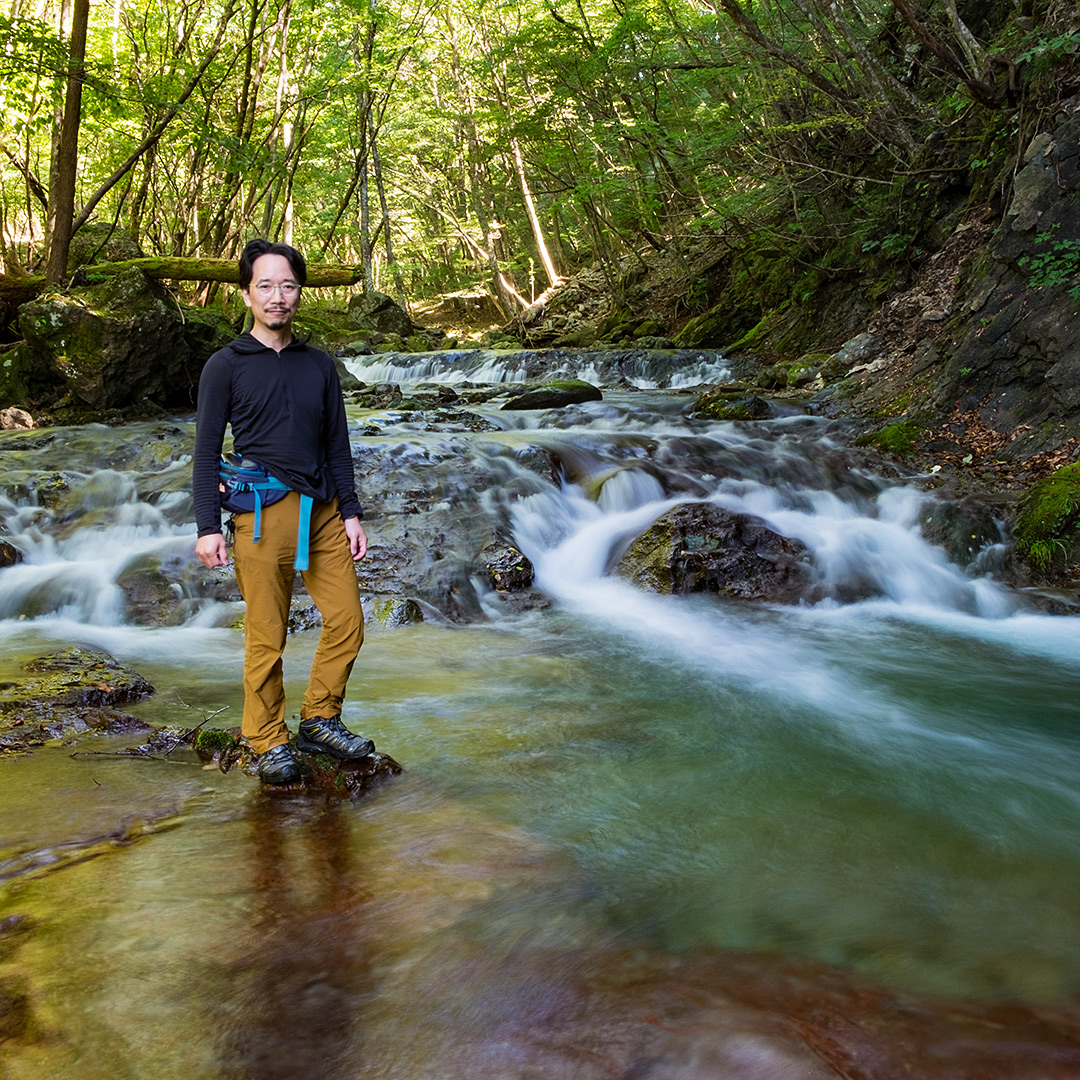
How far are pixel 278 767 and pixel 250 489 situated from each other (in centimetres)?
118

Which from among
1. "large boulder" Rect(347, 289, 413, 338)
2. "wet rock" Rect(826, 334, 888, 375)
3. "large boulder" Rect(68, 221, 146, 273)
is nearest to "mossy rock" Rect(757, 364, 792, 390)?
"wet rock" Rect(826, 334, 888, 375)

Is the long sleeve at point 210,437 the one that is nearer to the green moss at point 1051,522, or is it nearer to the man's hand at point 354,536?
the man's hand at point 354,536

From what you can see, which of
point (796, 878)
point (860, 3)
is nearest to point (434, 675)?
point (796, 878)

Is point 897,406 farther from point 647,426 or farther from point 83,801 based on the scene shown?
point 83,801

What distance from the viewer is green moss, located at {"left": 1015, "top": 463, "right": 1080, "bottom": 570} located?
288 inches

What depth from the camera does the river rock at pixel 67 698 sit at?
387 centimetres

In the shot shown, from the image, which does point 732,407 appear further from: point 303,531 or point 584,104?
point 584,104

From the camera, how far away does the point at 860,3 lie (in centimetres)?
1499

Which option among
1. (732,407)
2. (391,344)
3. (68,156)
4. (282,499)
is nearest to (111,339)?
(68,156)

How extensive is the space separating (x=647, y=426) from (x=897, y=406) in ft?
11.2

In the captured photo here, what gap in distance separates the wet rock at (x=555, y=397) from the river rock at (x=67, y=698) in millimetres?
9211

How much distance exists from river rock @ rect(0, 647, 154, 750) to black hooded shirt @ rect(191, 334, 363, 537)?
1.61 meters

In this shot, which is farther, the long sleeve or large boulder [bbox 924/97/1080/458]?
large boulder [bbox 924/97/1080/458]

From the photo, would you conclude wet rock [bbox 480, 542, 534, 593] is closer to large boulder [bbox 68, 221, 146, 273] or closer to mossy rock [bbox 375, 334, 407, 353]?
large boulder [bbox 68, 221, 146, 273]
